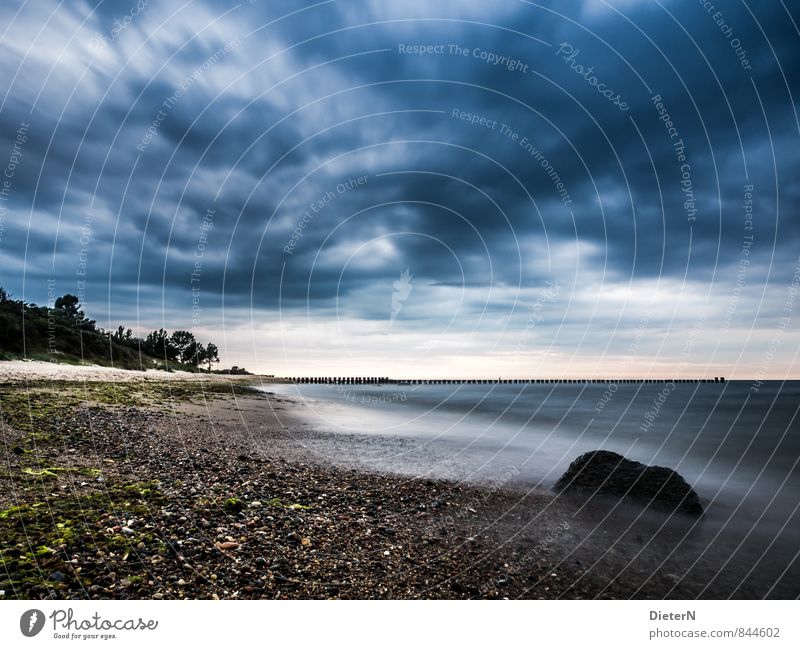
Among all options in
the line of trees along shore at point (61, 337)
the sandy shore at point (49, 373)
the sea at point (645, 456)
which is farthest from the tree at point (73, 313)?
the sea at point (645, 456)

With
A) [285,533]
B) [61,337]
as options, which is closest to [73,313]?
[61,337]

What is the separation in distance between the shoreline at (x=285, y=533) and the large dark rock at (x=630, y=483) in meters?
0.99

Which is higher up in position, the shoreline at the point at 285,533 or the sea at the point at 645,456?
the shoreline at the point at 285,533

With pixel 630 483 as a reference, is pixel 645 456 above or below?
below

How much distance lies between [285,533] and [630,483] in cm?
1052

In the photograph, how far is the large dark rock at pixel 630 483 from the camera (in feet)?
38.6

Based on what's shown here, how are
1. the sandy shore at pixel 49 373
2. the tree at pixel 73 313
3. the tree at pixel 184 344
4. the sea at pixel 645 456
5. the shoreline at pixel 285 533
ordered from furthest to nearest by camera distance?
the tree at pixel 184 344 → the tree at pixel 73 313 → the sandy shore at pixel 49 373 → the sea at pixel 645 456 → the shoreline at pixel 285 533

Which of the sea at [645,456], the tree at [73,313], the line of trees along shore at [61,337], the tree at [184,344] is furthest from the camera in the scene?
the tree at [184,344]

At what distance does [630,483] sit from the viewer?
41.1 feet

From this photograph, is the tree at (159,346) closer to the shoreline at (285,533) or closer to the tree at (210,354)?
the tree at (210,354)

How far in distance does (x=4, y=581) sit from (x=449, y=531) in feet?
23.2

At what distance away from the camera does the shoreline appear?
19.4 feet

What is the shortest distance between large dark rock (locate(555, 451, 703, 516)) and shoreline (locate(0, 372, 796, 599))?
99cm

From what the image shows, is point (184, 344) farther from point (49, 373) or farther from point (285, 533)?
point (285, 533)
